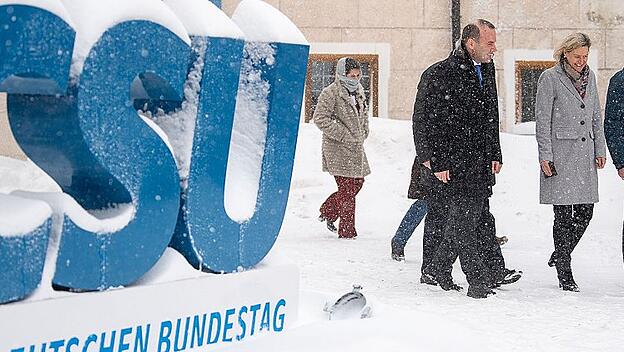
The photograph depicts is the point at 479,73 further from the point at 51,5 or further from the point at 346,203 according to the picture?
the point at 51,5

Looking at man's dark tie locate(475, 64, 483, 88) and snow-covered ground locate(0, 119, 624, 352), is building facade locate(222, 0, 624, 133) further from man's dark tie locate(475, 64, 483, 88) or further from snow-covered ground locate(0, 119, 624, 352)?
man's dark tie locate(475, 64, 483, 88)

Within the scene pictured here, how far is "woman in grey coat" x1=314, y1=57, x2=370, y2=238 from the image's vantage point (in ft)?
29.6

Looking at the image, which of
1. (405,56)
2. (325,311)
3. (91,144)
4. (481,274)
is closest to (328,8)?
(405,56)

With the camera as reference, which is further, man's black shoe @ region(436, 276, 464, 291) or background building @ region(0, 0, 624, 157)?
background building @ region(0, 0, 624, 157)

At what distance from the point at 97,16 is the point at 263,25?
858 mm

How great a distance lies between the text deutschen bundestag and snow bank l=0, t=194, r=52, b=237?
0.33 m

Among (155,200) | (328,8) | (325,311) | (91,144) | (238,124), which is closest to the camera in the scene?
(91,144)

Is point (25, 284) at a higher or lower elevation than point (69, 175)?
lower

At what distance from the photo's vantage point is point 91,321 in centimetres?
297

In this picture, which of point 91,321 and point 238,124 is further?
point 238,124

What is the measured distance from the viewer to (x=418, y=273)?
7090mm

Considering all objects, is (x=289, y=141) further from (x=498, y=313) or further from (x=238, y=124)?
(x=498, y=313)

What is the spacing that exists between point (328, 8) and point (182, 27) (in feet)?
36.0

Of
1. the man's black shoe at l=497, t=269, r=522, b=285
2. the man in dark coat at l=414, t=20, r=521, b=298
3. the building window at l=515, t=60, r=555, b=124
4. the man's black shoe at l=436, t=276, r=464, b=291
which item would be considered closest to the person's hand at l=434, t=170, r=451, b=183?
the man in dark coat at l=414, t=20, r=521, b=298
